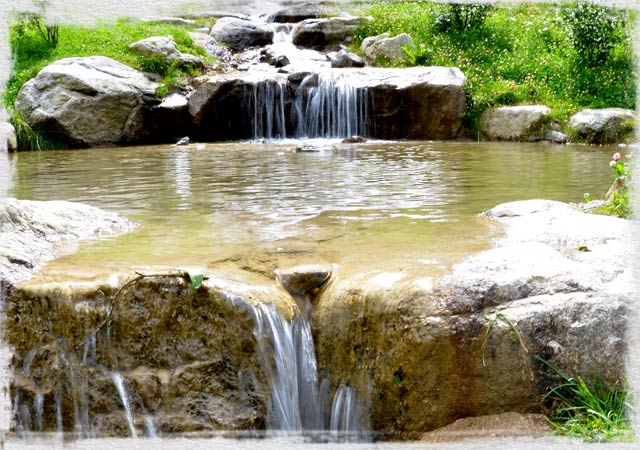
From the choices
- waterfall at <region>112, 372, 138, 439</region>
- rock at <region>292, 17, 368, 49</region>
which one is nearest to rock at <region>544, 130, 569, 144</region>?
rock at <region>292, 17, 368, 49</region>

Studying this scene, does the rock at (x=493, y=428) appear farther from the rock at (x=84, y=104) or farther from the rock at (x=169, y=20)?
the rock at (x=169, y=20)

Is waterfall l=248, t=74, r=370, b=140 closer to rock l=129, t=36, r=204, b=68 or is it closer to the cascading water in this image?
the cascading water

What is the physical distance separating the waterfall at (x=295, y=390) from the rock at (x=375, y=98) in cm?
1152

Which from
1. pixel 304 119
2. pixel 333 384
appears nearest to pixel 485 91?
pixel 304 119

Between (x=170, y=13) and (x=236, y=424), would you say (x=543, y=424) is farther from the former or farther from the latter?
(x=170, y=13)

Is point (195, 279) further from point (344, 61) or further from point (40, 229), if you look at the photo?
point (344, 61)

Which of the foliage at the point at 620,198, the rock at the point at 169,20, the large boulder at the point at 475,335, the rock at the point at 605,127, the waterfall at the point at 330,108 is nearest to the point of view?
the large boulder at the point at 475,335

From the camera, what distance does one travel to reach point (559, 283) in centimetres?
362

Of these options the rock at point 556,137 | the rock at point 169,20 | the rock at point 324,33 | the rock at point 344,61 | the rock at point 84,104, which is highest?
the rock at point 169,20

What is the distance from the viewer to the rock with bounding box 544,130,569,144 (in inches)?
527

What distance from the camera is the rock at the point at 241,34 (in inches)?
774

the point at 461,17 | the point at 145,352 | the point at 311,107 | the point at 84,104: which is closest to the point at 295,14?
the point at 461,17

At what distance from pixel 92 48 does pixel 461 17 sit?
30.5 feet

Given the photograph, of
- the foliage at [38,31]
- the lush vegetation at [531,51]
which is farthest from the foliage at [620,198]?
the foliage at [38,31]
